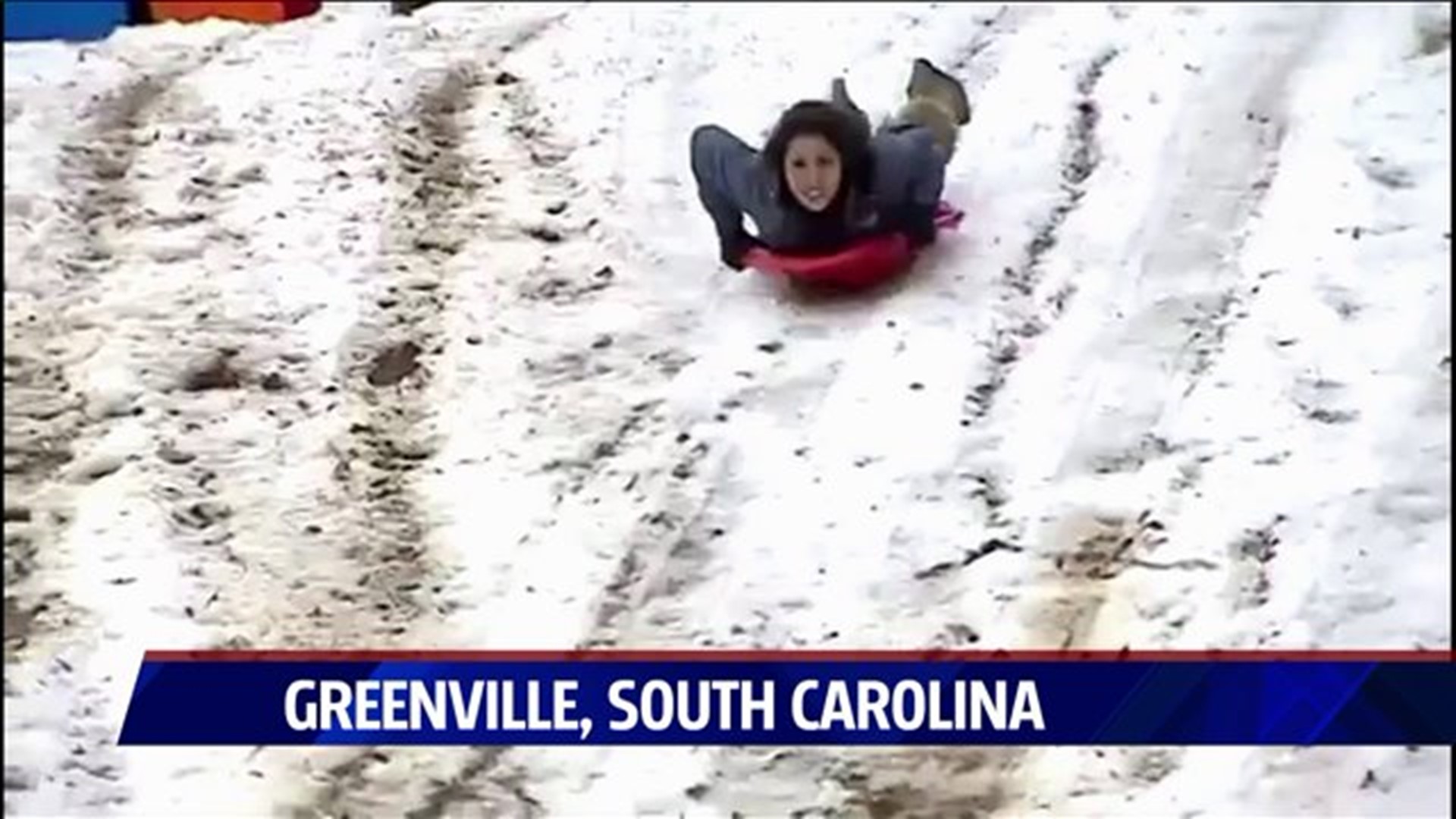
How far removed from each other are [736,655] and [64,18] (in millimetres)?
435

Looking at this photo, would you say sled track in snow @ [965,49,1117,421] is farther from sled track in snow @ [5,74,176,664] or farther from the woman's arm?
sled track in snow @ [5,74,176,664]

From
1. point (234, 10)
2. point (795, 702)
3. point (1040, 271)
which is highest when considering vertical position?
point (234, 10)

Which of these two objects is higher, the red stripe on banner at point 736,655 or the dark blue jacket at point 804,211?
the dark blue jacket at point 804,211

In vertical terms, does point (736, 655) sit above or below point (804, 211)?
below

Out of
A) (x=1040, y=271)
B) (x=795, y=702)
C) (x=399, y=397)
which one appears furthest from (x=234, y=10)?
(x=795, y=702)

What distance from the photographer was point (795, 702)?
2.96 feet

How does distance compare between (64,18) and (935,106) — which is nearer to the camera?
(64,18)

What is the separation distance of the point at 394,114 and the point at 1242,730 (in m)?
0.60

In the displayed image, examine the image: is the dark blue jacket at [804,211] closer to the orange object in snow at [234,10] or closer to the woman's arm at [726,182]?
the woman's arm at [726,182]

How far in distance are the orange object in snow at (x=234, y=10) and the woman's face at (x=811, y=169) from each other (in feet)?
1.00

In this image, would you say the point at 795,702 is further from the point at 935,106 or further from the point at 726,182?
the point at 935,106

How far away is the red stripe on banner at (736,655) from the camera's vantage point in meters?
0.91

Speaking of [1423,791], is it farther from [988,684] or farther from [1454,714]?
[988,684]

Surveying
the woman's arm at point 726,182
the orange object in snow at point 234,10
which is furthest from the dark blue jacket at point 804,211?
the orange object in snow at point 234,10
